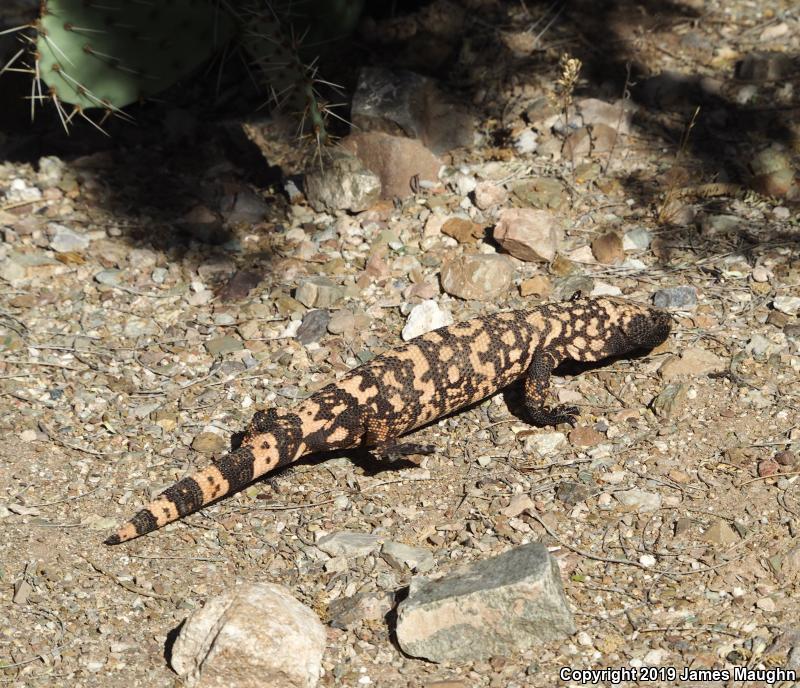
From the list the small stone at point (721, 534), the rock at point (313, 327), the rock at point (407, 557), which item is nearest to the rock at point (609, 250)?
the rock at point (313, 327)

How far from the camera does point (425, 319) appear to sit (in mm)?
5215

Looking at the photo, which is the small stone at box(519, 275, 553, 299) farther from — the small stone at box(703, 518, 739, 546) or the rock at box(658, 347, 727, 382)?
the small stone at box(703, 518, 739, 546)

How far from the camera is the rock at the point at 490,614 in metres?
3.38

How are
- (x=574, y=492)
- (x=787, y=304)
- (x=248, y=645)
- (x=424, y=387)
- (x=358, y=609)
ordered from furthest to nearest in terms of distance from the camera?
(x=787, y=304) < (x=424, y=387) < (x=574, y=492) < (x=358, y=609) < (x=248, y=645)

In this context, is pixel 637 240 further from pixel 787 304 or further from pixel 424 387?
pixel 424 387

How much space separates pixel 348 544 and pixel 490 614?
0.90 metres

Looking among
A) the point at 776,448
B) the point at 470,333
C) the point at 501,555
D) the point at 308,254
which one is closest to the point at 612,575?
the point at 501,555

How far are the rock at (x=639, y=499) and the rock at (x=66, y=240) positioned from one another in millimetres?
3843

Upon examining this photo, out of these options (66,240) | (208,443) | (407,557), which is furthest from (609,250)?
(66,240)

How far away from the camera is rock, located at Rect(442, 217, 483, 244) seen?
5.76 meters

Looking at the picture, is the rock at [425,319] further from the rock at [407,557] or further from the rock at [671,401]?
the rock at [407,557]

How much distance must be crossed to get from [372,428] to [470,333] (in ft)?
2.51

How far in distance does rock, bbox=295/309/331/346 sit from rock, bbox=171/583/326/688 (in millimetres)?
2023

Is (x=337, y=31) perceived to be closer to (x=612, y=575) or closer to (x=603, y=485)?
(x=603, y=485)
